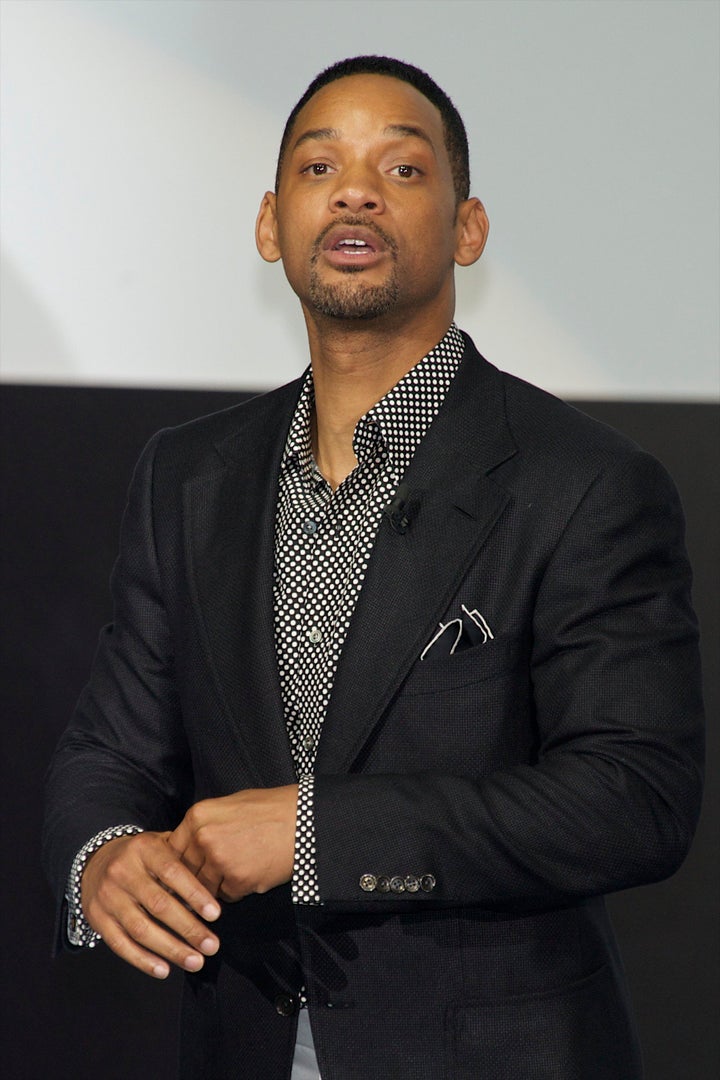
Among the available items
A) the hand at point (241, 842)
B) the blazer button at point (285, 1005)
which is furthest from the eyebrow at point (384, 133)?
the blazer button at point (285, 1005)

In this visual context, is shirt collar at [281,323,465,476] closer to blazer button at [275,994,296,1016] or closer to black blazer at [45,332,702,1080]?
black blazer at [45,332,702,1080]

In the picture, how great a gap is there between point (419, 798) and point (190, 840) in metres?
0.28

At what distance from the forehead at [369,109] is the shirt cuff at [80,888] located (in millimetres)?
1084

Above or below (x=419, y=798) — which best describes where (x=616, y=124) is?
above

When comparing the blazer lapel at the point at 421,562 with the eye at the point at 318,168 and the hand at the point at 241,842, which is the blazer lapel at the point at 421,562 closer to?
the hand at the point at 241,842

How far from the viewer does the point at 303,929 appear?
1.74 meters

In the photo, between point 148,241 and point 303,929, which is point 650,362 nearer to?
point 148,241

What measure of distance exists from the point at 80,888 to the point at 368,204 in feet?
3.44

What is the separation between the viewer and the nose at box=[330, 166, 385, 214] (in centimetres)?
200

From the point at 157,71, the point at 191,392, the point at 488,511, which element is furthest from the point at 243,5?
the point at 488,511

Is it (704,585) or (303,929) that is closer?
(303,929)

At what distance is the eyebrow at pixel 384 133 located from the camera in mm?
2068

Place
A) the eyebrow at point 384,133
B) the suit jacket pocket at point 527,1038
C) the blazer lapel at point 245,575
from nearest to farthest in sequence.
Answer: the suit jacket pocket at point 527,1038 → the blazer lapel at point 245,575 → the eyebrow at point 384,133

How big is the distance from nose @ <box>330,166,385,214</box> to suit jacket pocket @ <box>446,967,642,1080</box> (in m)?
1.12
